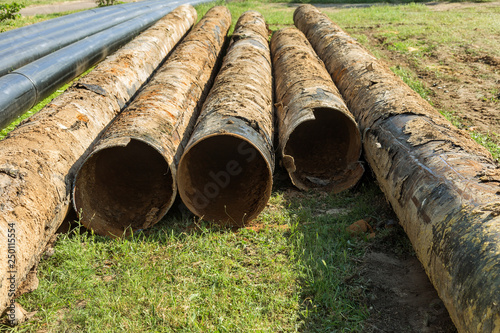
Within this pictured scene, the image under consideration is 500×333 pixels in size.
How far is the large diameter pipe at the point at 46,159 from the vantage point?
3.06m

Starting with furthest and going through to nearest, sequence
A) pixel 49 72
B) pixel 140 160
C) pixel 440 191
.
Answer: pixel 49 72, pixel 140 160, pixel 440 191

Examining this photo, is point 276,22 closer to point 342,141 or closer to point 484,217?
point 342,141

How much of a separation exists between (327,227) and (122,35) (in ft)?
25.0

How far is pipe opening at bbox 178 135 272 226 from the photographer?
13.8 ft

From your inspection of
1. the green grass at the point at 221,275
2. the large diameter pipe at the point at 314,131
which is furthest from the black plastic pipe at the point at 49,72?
the large diameter pipe at the point at 314,131

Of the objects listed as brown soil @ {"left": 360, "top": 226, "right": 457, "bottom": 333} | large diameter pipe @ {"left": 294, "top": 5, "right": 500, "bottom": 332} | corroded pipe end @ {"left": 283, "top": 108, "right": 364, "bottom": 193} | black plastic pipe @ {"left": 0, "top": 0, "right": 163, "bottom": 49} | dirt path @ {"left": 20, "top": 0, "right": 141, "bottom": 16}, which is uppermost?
black plastic pipe @ {"left": 0, "top": 0, "right": 163, "bottom": 49}

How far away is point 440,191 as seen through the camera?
3088mm

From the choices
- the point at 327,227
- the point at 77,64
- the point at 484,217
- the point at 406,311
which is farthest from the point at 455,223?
the point at 77,64

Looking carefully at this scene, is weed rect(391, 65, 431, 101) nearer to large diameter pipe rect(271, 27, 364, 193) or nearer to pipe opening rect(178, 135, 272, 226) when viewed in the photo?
large diameter pipe rect(271, 27, 364, 193)

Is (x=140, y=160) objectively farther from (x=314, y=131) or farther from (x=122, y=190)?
(x=314, y=131)

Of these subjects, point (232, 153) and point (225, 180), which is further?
point (232, 153)

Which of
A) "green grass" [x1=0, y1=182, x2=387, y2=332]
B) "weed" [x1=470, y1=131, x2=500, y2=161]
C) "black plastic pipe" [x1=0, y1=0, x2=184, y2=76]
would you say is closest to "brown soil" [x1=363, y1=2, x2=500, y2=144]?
"weed" [x1=470, y1=131, x2=500, y2=161]

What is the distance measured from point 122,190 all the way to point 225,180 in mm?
1117


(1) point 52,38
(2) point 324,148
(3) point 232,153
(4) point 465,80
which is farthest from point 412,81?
(1) point 52,38
